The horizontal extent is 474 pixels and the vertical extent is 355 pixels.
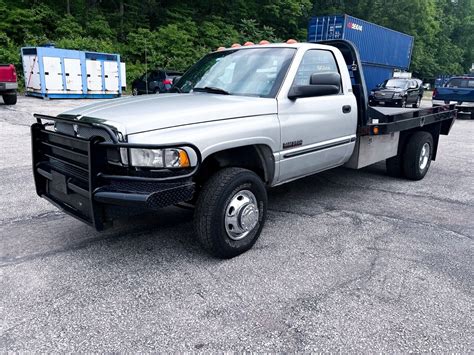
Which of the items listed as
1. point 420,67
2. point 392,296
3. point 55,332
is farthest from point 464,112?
point 420,67

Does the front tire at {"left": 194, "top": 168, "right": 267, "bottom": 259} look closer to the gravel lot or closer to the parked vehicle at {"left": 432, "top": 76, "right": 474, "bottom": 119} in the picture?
the gravel lot

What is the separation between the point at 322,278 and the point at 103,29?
90.7 feet

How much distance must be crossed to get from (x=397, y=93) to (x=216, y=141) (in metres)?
18.4

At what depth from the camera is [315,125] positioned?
13.6 feet

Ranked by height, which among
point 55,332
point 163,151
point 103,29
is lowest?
point 55,332

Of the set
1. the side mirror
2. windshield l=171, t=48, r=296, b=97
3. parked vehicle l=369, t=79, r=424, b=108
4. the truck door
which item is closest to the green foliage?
parked vehicle l=369, t=79, r=424, b=108

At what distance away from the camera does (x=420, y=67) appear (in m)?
49.2

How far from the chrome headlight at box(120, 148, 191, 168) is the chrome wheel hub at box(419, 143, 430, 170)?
4.81 metres

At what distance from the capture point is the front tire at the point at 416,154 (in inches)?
241

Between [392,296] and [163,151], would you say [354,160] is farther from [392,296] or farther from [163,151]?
[163,151]

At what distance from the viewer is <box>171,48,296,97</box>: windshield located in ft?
12.7

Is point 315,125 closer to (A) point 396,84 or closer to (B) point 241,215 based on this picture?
(B) point 241,215

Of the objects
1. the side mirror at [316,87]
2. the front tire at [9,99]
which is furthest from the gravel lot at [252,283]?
the front tire at [9,99]

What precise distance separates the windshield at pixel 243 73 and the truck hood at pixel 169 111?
0.19 metres
